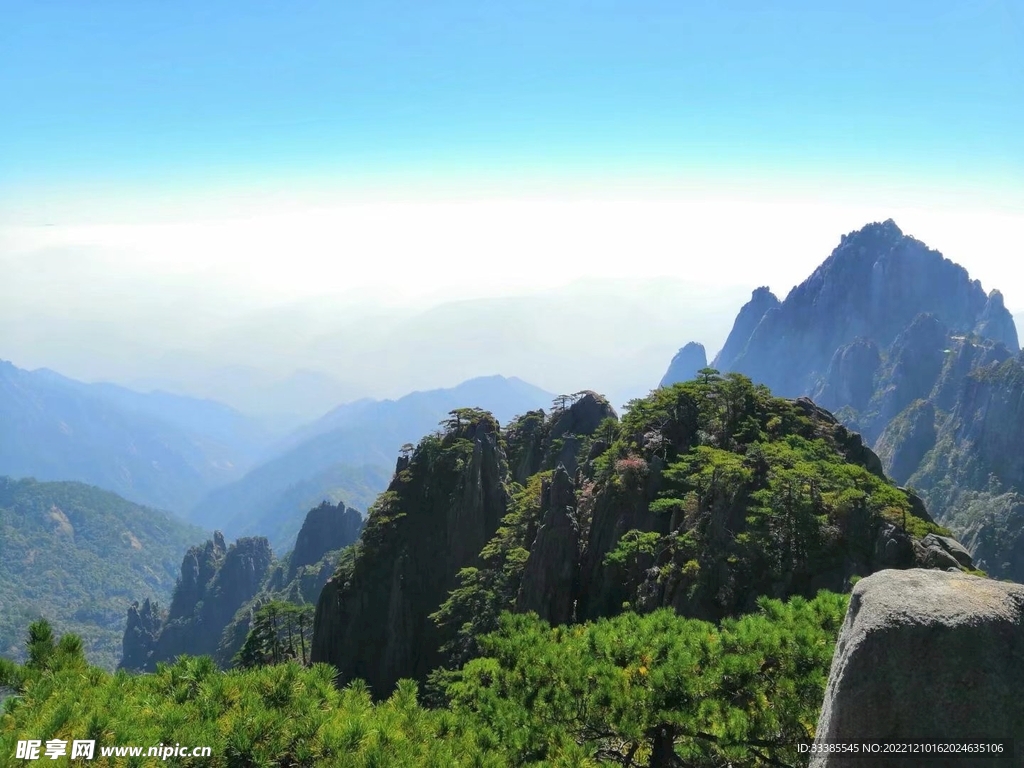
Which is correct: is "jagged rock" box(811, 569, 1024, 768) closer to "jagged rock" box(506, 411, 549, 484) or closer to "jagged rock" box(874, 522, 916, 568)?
"jagged rock" box(874, 522, 916, 568)

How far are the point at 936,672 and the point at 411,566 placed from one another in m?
49.0

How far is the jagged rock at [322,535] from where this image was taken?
137 m

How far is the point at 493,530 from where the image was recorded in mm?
52500

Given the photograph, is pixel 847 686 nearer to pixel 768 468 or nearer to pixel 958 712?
pixel 958 712

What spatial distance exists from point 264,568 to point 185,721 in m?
160

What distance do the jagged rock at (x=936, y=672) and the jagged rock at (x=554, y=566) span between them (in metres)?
27.4

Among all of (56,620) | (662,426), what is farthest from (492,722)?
(56,620)

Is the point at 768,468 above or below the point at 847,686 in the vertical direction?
above

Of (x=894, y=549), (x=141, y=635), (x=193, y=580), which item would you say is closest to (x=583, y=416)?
(x=894, y=549)

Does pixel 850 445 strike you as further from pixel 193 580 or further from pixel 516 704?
pixel 193 580

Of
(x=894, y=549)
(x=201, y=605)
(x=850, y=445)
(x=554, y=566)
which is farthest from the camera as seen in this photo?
(x=201, y=605)

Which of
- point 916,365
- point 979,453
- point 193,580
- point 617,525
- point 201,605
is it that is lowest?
point 201,605

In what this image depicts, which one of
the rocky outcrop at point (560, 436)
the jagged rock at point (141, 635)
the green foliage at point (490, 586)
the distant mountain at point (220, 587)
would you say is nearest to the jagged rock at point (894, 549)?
the green foliage at point (490, 586)

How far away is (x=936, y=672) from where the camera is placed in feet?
22.9
